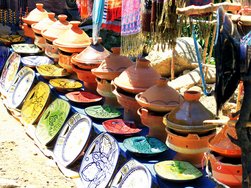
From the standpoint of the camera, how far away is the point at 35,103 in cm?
499

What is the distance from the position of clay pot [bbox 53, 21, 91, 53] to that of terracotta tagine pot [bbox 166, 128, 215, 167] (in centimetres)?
193

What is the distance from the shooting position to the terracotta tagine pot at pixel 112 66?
4.07 meters

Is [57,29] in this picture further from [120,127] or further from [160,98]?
[160,98]

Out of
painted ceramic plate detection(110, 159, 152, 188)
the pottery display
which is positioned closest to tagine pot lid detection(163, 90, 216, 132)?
painted ceramic plate detection(110, 159, 152, 188)

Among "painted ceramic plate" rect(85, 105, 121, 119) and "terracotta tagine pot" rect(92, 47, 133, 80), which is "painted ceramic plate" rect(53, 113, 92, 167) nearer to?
"painted ceramic plate" rect(85, 105, 121, 119)

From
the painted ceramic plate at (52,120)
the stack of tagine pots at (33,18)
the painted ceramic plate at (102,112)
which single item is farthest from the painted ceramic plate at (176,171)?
the stack of tagine pots at (33,18)

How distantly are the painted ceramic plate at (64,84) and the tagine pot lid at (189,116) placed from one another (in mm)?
1778

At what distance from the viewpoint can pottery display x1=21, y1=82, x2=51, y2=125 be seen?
15.9 feet

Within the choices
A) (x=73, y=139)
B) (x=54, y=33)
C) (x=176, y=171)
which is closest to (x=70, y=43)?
(x=54, y=33)

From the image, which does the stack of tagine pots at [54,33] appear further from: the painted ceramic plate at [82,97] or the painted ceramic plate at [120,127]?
the painted ceramic plate at [120,127]

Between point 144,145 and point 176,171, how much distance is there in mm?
425

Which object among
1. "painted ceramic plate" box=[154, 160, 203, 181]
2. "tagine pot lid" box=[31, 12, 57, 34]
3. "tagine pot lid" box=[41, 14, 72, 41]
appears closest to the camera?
"painted ceramic plate" box=[154, 160, 203, 181]

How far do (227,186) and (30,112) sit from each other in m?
2.84

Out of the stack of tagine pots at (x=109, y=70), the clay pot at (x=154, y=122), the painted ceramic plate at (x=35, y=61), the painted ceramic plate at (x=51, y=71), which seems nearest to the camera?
the clay pot at (x=154, y=122)
